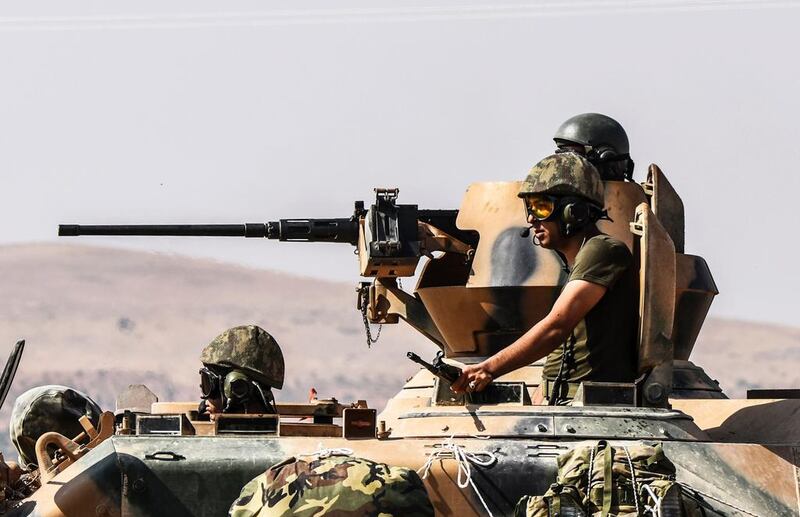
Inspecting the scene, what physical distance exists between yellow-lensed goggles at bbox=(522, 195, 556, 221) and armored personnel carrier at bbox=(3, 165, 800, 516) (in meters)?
0.62

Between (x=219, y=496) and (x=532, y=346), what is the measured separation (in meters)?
2.24

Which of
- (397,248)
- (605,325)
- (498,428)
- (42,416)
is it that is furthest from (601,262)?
(42,416)

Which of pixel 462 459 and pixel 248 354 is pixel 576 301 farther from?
pixel 248 354

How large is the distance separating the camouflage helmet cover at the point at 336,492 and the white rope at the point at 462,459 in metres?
3.11

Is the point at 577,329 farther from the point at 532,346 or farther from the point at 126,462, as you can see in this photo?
the point at 126,462

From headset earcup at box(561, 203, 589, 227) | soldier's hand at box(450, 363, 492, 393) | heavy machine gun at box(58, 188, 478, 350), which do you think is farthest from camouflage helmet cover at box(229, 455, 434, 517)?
heavy machine gun at box(58, 188, 478, 350)

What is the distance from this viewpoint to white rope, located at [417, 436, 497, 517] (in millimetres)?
11180

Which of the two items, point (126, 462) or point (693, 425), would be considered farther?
point (693, 425)

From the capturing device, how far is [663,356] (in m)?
12.7

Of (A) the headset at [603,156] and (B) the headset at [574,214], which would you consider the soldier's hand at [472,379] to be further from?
(A) the headset at [603,156]

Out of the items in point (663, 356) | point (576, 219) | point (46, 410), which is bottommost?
point (46, 410)

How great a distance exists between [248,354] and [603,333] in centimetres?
319

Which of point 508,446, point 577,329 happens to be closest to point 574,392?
point 577,329

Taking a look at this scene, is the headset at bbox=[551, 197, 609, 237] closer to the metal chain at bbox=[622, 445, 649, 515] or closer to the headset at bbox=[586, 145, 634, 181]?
the headset at bbox=[586, 145, 634, 181]
